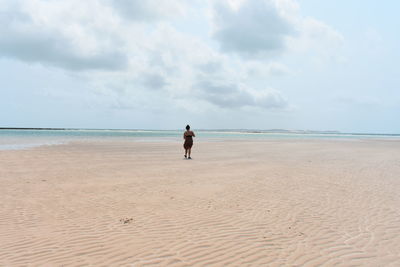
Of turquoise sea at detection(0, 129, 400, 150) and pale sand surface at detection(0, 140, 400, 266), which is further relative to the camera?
turquoise sea at detection(0, 129, 400, 150)

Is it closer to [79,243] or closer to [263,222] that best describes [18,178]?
[79,243]

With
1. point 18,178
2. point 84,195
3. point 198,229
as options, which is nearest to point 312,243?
point 198,229

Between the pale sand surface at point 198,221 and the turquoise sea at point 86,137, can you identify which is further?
the turquoise sea at point 86,137

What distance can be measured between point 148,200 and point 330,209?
493 centimetres

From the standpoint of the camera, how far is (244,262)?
4.07 m

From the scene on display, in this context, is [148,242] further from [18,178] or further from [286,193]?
[18,178]

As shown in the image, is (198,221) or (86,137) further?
(86,137)

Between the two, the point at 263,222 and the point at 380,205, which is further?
the point at 380,205

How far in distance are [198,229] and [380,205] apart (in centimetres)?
535

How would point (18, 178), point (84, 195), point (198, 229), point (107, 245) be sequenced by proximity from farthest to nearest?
point (18, 178), point (84, 195), point (198, 229), point (107, 245)

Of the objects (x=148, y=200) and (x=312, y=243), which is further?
(x=148, y=200)

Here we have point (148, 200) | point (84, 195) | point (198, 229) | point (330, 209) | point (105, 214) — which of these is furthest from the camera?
point (84, 195)

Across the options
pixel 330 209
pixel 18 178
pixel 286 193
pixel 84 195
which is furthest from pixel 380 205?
pixel 18 178

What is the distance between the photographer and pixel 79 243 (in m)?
4.66
